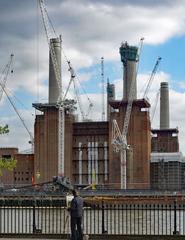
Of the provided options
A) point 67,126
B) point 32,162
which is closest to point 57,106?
point 67,126

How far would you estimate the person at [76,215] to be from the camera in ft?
85.2

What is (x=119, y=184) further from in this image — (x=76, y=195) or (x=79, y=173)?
(x=76, y=195)

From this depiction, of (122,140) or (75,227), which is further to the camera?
(122,140)

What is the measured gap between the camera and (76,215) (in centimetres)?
2602

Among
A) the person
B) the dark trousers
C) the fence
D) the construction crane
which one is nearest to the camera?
the person

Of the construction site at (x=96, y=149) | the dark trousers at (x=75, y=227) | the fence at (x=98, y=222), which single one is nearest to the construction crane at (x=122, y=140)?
the construction site at (x=96, y=149)

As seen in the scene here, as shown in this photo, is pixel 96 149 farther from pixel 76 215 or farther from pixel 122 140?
pixel 76 215

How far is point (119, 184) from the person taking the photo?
19025cm

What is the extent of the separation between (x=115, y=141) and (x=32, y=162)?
30055 mm

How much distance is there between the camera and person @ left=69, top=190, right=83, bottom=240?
2597cm

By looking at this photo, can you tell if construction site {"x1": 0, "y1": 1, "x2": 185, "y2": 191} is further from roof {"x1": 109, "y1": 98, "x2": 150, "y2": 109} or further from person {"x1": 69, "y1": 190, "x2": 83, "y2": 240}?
person {"x1": 69, "y1": 190, "x2": 83, "y2": 240}

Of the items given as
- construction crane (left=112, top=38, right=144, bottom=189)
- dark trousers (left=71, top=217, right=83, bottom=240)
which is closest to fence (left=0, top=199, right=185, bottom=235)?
dark trousers (left=71, top=217, right=83, bottom=240)

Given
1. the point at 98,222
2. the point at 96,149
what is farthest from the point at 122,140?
the point at 98,222

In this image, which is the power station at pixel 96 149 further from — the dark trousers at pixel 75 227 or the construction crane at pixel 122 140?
the dark trousers at pixel 75 227
